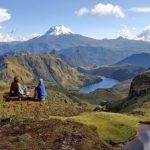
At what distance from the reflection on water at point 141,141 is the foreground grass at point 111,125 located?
63cm

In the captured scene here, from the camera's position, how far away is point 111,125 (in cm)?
3609

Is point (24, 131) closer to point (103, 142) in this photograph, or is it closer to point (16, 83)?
point (103, 142)

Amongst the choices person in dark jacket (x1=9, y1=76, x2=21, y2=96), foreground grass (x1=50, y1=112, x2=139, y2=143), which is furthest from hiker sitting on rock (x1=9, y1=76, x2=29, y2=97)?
foreground grass (x1=50, y1=112, x2=139, y2=143)

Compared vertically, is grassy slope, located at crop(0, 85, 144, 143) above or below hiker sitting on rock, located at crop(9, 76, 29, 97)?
below

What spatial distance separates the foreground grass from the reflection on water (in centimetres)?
63

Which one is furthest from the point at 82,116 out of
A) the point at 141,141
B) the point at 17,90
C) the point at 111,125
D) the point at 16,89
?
the point at 16,89

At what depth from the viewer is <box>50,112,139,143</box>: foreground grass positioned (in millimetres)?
33688

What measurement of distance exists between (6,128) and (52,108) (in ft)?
33.2

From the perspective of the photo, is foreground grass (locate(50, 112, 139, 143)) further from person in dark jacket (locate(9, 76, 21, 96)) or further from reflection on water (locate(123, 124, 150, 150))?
person in dark jacket (locate(9, 76, 21, 96))

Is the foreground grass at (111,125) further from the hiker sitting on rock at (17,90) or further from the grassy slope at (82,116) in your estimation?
the hiker sitting on rock at (17,90)

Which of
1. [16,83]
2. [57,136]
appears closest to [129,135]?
[57,136]

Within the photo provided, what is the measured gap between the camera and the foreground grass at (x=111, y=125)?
3369 centimetres

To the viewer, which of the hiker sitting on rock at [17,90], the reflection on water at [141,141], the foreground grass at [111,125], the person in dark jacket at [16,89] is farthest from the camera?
the person in dark jacket at [16,89]

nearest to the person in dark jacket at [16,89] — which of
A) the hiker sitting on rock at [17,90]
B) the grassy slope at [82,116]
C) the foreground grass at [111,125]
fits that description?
the hiker sitting on rock at [17,90]
